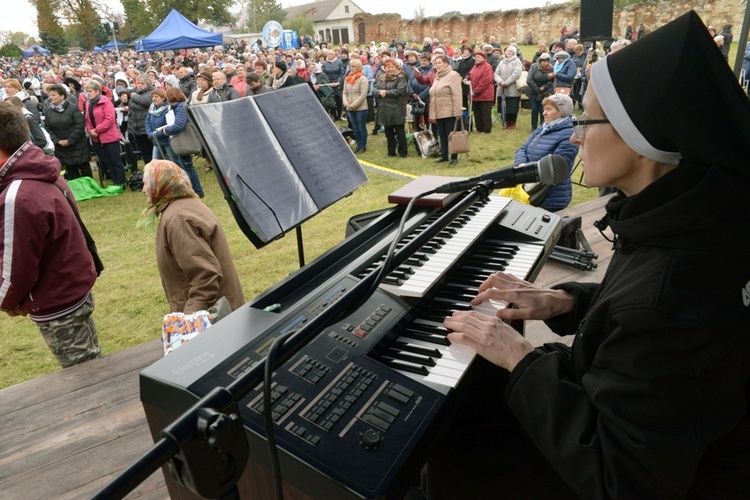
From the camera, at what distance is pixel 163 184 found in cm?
330

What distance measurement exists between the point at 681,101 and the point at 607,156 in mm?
263

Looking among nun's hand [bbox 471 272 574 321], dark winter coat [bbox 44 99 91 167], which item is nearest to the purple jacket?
dark winter coat [bbox 44 99 91 167]

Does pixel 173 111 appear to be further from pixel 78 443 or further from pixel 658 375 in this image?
pixel 658 375

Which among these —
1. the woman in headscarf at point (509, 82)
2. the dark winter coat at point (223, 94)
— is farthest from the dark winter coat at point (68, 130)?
the woman in headscarf at point (509, 82)

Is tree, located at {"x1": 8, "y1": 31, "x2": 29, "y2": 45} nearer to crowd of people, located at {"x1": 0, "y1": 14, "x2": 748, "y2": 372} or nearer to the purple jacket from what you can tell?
crowd of people, located at {"x1": 0, "y1": 14, "x2": 748, "y2": 372}

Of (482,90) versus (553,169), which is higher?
(482,90)

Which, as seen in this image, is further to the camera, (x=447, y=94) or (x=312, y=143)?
(x=447, y=94)

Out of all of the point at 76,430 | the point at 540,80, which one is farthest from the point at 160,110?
the point at 540,80

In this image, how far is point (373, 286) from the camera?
1213 millimetres

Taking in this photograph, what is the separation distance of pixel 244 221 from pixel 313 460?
1095 mm

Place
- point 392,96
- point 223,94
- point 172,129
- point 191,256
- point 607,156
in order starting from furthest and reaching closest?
point 392,96
point 223,94
point 172,129
point 191,256
point 607,156

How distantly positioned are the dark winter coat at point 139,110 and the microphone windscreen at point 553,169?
384 inches

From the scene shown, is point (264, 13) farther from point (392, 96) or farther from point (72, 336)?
point (72, 336)

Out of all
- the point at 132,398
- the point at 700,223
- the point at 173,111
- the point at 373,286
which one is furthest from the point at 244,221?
the point at 173,111
